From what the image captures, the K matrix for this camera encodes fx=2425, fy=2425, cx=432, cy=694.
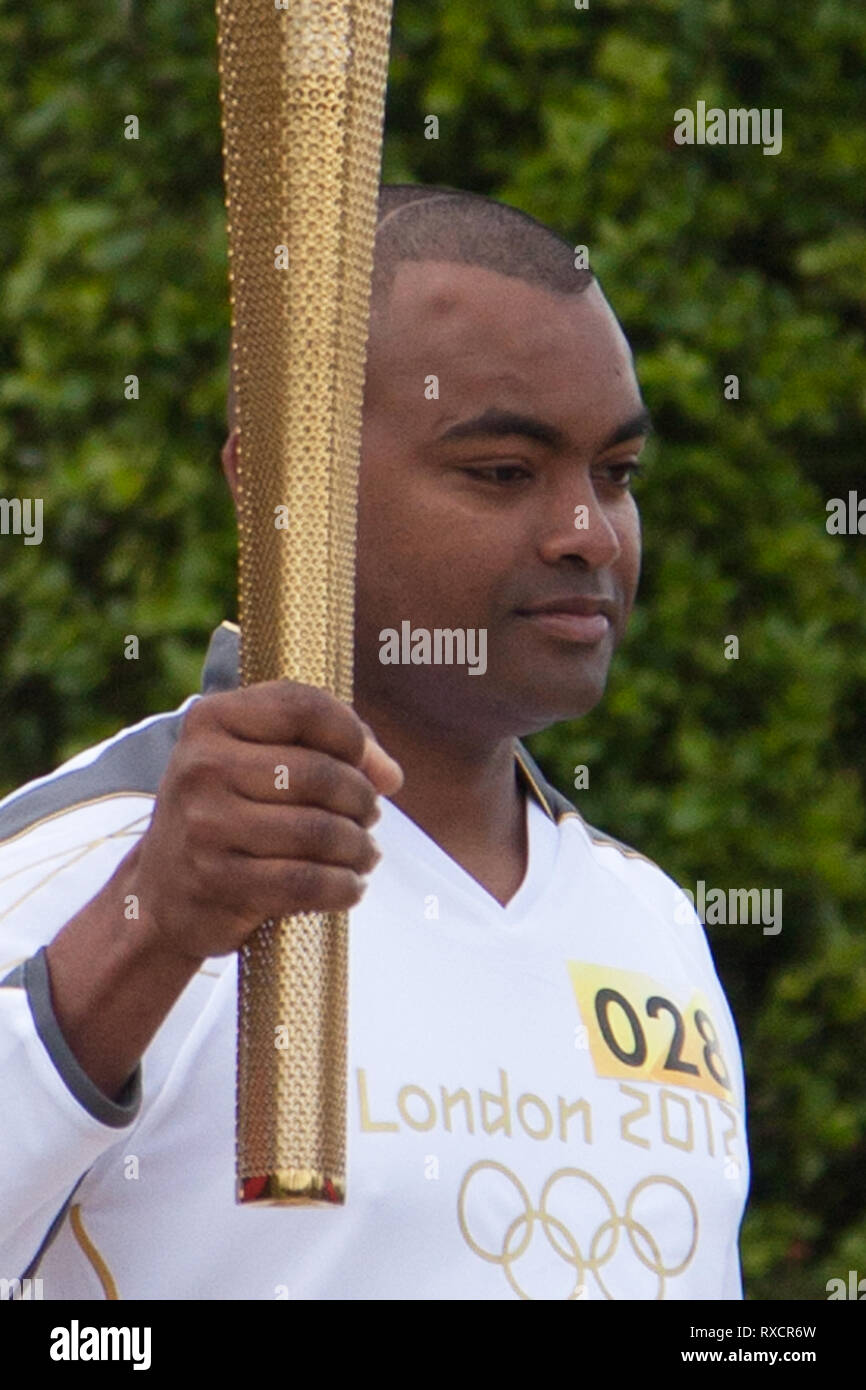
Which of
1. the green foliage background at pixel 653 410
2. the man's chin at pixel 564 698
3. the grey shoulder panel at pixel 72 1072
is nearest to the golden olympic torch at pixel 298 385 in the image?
the grey shoulder panel at pixel 72 1072

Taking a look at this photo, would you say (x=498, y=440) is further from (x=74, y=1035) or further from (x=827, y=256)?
(x=827, y=256)

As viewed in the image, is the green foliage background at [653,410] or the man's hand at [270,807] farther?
the green foliage background at [653,410]

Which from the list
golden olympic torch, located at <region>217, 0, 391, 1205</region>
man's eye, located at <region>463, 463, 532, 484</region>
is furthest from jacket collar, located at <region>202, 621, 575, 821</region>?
golden olympic torch, located at <region>217, 0, 391, 1205</region>

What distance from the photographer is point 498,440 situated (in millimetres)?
2023

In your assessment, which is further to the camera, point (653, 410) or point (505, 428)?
point (653, 410)

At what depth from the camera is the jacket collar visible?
6.85 feet

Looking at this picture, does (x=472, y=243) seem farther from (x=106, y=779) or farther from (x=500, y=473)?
(x=106, y=779)

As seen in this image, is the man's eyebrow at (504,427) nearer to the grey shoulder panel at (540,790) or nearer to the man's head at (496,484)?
the man's head at (496,484)

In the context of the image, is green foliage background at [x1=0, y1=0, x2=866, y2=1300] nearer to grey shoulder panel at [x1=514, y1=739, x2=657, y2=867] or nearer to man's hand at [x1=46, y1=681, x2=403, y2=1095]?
grey shoulder panel at [x1=514, y1=739, x2=657, y2=867]

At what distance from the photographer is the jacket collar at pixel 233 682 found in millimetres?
2088

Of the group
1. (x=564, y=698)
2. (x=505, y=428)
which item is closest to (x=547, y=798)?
(x=564, y=698)

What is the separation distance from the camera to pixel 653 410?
11.4 ft

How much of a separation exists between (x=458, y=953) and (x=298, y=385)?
2.58ft

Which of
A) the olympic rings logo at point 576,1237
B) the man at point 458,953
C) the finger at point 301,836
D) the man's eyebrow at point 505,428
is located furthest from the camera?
the man's eyebrow at point 505,428
